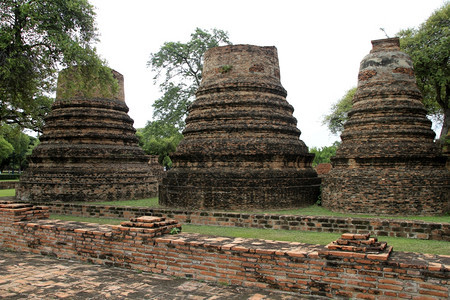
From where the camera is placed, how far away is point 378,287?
404 centimetres

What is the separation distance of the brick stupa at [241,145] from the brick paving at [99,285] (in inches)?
176

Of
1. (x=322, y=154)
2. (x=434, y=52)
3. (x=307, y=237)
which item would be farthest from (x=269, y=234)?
(x=322, y=154)

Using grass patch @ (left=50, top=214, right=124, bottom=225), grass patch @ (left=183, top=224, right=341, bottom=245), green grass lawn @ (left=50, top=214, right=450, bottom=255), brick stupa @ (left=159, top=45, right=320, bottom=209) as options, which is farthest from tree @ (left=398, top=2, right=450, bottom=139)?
grass patch @ (left=50, top=214, right=124, bottom=225)

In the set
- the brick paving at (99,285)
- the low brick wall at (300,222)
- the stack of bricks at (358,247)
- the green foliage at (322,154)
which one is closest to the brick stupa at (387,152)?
the low brick wall at (300,222)

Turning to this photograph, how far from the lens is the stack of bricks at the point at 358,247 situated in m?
4.20

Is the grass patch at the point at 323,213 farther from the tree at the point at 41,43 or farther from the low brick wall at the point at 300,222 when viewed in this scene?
the tree at the point at 41,43

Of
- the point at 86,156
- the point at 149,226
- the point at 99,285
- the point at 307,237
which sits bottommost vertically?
the point at 99,285

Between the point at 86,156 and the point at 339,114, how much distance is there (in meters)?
23.3

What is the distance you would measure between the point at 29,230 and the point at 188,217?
3327 mm

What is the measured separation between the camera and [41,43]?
37.3 feet

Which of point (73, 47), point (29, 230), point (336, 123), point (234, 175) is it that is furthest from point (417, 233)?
point (336, 123)

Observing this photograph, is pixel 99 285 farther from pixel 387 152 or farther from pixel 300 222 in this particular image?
pixel 387 152

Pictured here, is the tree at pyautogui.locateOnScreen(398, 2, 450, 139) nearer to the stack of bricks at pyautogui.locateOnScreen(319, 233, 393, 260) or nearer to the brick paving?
the stack of bricks at pyautogui.locateOnScreen(319, 233, 393, 260)

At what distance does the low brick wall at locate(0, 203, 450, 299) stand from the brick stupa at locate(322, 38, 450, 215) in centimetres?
502
